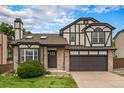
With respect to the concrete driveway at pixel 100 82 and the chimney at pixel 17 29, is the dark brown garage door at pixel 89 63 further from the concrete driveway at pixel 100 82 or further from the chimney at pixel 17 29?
the concrete driveway at pixel 100 82

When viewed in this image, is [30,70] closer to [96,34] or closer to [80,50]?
[80,50]

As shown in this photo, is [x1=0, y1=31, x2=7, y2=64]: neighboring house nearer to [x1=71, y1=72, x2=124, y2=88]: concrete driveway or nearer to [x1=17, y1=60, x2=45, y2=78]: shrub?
[x1=17, y1=60, x2=45, y2=78]: shrub

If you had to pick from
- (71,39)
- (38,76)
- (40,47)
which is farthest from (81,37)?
(38,76)

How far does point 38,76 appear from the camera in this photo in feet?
81.3

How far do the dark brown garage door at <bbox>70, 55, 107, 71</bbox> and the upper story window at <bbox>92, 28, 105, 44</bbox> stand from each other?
5.97 ft

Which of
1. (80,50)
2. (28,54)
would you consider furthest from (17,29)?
(80,50)

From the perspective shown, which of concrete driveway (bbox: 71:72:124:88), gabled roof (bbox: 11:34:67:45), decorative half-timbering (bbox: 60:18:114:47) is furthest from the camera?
decorative half-timbering (bbox: 60:18:114:47)

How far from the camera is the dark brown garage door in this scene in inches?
1224

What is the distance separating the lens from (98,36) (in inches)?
1244

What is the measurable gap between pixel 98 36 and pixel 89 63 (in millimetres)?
3185

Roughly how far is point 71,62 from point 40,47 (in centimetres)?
387

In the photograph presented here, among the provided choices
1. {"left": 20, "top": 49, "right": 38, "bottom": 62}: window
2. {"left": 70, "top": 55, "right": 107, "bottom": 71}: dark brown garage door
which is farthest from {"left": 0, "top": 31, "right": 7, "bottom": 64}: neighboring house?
{"left": 70, "top": 55, "right": 107, "bottom": 71}: dark brown garage door
